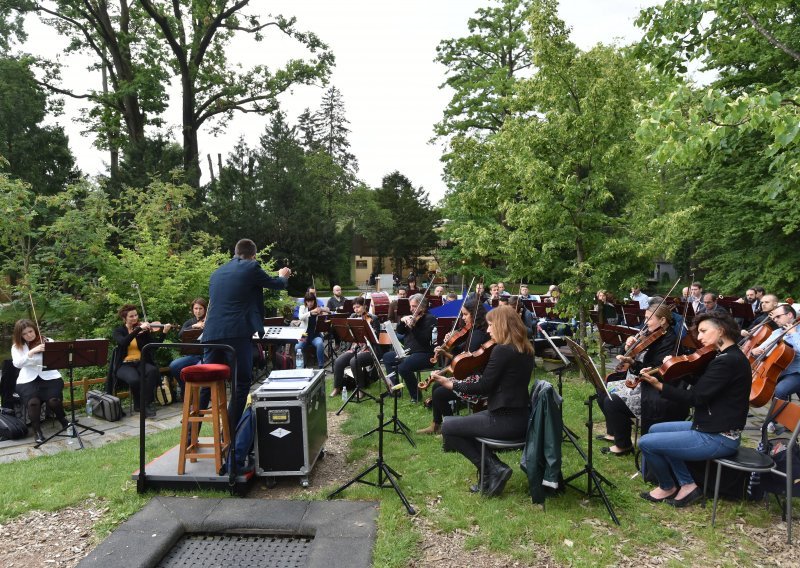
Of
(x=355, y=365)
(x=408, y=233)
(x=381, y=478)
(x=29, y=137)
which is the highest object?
(x=29, y=137)

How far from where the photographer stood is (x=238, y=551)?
3.98 meters

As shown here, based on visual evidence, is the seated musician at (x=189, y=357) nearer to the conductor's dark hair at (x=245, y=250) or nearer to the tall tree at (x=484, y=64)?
the conductor's dark hair at (x=245, y=250)

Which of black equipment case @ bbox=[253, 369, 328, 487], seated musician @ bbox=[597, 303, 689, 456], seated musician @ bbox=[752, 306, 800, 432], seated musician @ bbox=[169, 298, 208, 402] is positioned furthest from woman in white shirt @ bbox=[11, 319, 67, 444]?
seated musician @ bbox=[752, 306, 800, 432]

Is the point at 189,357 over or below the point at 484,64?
below

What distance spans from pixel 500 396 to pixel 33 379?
235 inches

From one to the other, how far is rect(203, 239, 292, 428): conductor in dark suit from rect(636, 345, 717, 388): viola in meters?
3.71

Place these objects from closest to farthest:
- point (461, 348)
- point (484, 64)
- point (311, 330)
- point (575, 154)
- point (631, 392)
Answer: point (631, 392) → point (461, 348) → point (575, 154) → point (311, 330) → point (484, 64)

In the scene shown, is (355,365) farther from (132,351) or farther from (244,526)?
(244,526)

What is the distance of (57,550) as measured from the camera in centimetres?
396

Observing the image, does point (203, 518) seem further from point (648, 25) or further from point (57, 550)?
point (648, 25)

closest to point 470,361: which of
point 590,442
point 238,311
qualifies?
point 590,442

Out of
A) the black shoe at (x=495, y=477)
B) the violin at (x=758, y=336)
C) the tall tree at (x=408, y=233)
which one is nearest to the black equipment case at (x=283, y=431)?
A: the black shoe at (x=495, y=477)

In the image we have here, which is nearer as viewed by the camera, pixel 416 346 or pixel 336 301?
pixel 416 346

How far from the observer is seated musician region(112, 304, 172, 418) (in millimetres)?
7711
